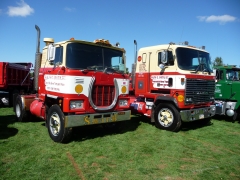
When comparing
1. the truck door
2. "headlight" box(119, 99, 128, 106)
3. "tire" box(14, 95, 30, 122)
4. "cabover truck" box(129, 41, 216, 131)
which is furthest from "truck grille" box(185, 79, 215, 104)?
"tire" box(14, 95, 30, 122)

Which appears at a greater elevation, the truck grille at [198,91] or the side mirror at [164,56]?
the side mirror at [164,56]

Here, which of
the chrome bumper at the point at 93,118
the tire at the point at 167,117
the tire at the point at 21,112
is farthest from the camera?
the tire at the point at 21,112

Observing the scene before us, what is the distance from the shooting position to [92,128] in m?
7.69

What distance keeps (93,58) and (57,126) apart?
214 cm

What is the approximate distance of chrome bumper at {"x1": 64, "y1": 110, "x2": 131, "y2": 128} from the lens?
5.47 metres

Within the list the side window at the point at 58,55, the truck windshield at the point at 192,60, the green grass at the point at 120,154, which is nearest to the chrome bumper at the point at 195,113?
the green grass at the point at 120,154

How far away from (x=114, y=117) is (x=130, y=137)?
86cm

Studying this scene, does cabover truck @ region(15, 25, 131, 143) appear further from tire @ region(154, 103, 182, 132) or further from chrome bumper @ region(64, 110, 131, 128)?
tire @ region(154, 103, 182, 132)

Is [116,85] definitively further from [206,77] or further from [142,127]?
[206,77]

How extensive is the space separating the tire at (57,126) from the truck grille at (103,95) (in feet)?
3.30

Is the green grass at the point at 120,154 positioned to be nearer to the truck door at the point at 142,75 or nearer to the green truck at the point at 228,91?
the truck door at the point at 142,75

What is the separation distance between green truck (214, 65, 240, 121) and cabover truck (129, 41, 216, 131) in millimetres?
1740

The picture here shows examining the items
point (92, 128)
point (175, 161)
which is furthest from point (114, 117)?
point (175, 161)

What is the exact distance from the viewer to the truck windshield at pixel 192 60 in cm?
726
